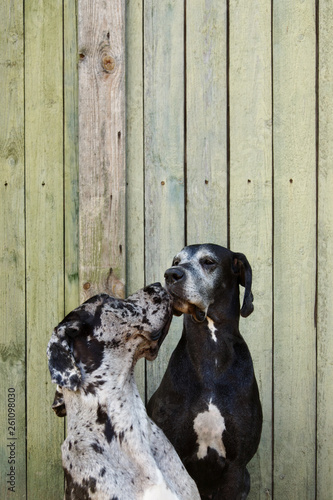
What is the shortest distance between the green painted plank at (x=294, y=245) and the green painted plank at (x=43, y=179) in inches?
59.0

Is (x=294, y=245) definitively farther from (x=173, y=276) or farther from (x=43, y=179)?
(x=43, y=179)

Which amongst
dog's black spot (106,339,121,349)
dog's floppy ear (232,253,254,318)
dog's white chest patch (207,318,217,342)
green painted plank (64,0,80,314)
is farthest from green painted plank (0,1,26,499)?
dog's black spot (106,339,121,349)

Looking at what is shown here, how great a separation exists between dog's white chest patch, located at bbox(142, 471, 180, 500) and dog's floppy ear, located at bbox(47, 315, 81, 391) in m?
0.55

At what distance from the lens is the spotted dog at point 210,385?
13.3 ft

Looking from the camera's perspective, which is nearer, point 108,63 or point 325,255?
point 108,63

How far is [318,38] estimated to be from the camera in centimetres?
494

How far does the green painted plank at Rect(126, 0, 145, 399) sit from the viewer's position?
5.00 metres

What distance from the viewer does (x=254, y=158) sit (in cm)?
498

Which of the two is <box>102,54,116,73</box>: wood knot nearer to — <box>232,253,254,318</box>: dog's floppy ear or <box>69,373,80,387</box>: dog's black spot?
<box>232,253,254,318</box>: dog's floppy ear

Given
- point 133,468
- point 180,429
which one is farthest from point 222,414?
point 133,468

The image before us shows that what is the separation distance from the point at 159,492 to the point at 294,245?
89.3 inches

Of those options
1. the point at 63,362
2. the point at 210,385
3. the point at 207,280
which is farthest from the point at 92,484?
the point at 207,280

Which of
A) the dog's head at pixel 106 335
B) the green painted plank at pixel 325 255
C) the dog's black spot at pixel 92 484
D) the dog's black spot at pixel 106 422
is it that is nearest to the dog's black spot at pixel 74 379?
the dog's head at pixel 106 335

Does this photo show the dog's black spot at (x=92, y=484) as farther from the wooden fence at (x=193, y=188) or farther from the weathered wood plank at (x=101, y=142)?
the wooden fence at (x=193, y=188)
